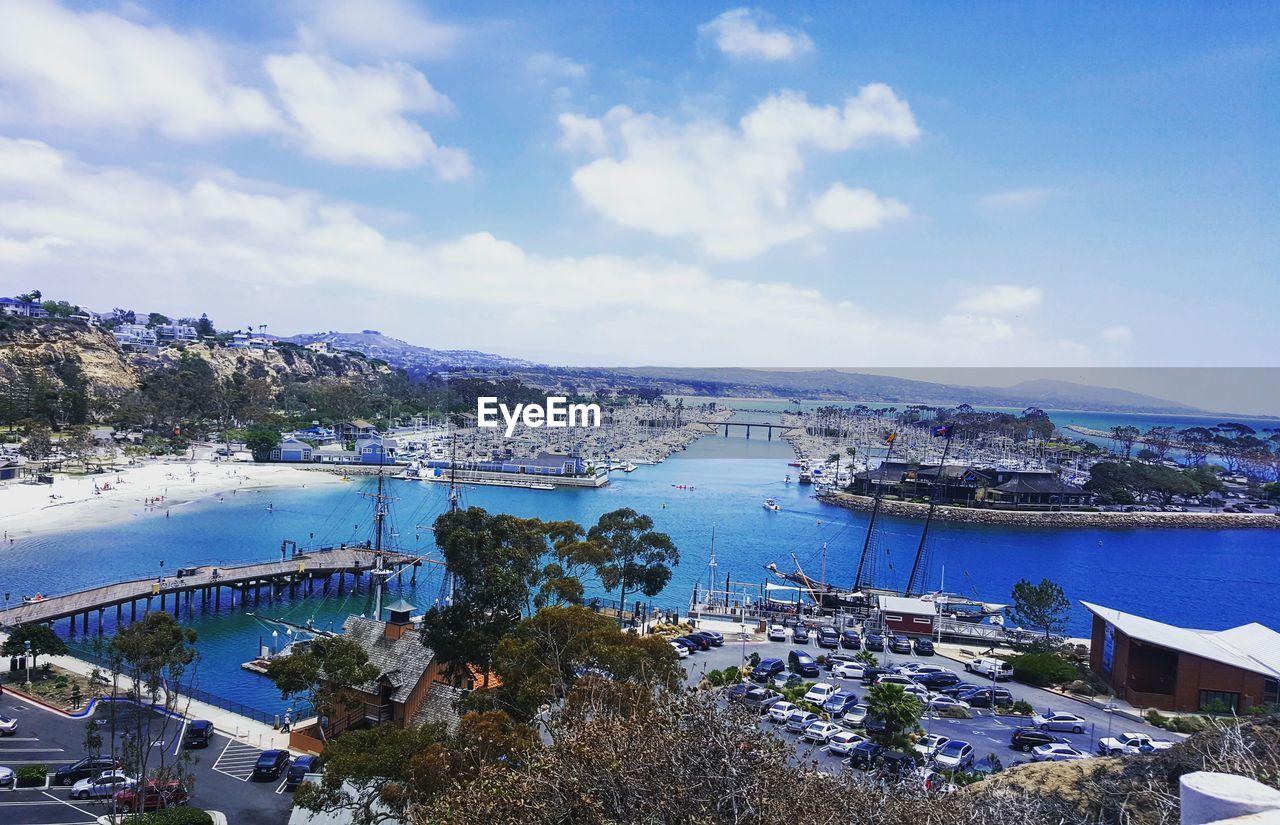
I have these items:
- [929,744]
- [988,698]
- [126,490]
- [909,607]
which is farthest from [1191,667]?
[126,490]

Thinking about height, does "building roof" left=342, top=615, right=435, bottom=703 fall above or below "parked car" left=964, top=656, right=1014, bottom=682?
above

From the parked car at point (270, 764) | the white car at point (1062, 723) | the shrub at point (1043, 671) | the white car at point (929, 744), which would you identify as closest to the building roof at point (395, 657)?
the parked car at point (270, 764)

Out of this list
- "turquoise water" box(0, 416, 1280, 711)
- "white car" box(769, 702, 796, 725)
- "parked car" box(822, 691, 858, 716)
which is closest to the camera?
"white car" box(769, 702, 796, 725)

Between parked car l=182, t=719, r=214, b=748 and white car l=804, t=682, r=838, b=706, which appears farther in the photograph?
white car l=804, t=682, r=838, b=706

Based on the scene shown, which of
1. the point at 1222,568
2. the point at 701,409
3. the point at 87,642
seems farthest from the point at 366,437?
the point at 701,409

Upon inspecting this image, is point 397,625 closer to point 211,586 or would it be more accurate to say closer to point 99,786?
point 99,786

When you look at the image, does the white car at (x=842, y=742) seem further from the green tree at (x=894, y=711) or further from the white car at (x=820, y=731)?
the green tree at (x=894, y=711)

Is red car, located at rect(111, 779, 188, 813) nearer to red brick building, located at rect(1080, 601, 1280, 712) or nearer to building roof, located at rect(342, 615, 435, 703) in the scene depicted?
building roof, located at rect(342, 615, 435, 703)

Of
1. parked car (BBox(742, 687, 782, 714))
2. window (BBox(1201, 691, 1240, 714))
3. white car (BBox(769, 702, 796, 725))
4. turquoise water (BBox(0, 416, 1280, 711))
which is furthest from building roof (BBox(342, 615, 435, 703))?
window (BBox(1201, 691, 1240, 714))
